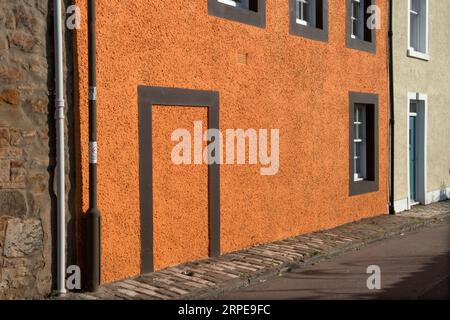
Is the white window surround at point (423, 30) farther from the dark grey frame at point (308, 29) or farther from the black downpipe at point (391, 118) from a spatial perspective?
the dark grey frame at point (308, 29)

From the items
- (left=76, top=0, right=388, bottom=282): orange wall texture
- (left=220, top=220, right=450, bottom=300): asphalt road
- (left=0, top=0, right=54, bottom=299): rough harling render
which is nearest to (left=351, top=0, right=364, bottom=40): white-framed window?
(left=76, top=0, right=388, bottom=282): orange wall texture

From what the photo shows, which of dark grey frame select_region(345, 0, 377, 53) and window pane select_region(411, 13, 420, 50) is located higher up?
window pane select_region(411, 13, 420, 50)

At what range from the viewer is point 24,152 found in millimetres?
6535

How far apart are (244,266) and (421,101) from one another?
919 cm

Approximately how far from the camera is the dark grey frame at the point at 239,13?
891cm

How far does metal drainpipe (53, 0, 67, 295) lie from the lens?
6793mm

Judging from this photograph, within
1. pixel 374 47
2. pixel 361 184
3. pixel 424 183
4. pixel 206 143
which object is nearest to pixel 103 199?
pixel 206 143

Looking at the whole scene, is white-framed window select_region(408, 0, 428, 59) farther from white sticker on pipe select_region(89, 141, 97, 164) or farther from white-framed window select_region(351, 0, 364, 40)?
white sticker on pipe select_region(89, 141, 97, 164)

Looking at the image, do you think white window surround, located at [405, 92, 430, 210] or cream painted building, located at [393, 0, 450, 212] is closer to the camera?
cream painted building, located at [393, 0, 450, 212]

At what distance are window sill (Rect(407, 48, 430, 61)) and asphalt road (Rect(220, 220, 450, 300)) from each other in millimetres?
5711

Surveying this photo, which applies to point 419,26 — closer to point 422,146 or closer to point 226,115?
point 422,146

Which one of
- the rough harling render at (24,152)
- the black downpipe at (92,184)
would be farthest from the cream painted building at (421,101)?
the rough harling render at (24,152)

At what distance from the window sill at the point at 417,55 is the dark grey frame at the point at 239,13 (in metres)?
6.28

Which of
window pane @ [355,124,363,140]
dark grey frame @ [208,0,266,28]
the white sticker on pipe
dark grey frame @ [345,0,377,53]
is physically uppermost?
dark grey frame @ [345,0,377,53]
